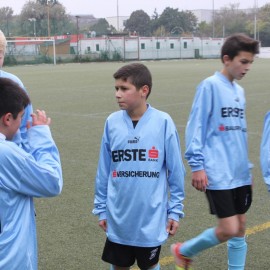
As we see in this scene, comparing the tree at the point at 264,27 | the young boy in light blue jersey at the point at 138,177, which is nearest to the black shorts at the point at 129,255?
the young boy in light blue jersey at the point at 138,177

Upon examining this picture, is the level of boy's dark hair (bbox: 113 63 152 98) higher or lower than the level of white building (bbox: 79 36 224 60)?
lower

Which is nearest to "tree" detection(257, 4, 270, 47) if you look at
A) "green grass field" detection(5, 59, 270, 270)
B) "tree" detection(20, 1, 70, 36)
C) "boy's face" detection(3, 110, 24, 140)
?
"tree" detection(20, 1, 70, 36)

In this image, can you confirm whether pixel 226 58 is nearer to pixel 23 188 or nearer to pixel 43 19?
pixel 23 188

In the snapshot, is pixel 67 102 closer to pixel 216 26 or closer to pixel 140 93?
pixel 140 93

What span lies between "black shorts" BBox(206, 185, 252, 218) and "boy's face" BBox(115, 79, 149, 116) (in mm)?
876

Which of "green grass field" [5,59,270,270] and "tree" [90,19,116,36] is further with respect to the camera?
"tree" [90,19,116,36]

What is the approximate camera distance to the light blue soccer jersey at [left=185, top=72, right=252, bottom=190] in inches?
140

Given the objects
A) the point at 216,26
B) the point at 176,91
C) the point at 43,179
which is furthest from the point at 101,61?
the point at 43,179

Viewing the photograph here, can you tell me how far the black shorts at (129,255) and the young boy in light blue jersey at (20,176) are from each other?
33.7 inches

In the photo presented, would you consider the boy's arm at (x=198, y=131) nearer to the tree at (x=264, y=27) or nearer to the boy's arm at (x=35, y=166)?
the boy's arm at (x=35, y=166)

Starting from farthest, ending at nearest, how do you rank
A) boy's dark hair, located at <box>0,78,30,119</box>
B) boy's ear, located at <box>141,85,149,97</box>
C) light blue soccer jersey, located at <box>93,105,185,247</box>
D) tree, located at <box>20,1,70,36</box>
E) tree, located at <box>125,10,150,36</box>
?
tree, located at <box>125,10,150,36</box>
tree, located at <box>20,1,70,36</box>
boy's ear, located at <box>141,85,149,97</box>
light blue soccer jersey, located at <box>93,105,185,247</box>
boy's dark hair, located at <box>0,78,30,119</box>

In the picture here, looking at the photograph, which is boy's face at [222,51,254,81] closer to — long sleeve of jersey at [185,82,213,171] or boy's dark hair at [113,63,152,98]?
long sleeve of jersey at [185,82,213,171]

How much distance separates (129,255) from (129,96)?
3.13ft

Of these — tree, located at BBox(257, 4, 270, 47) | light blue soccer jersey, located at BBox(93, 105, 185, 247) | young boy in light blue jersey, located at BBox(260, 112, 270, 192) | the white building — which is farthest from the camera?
tree, located at BBox(257, 4, 270, 47)
